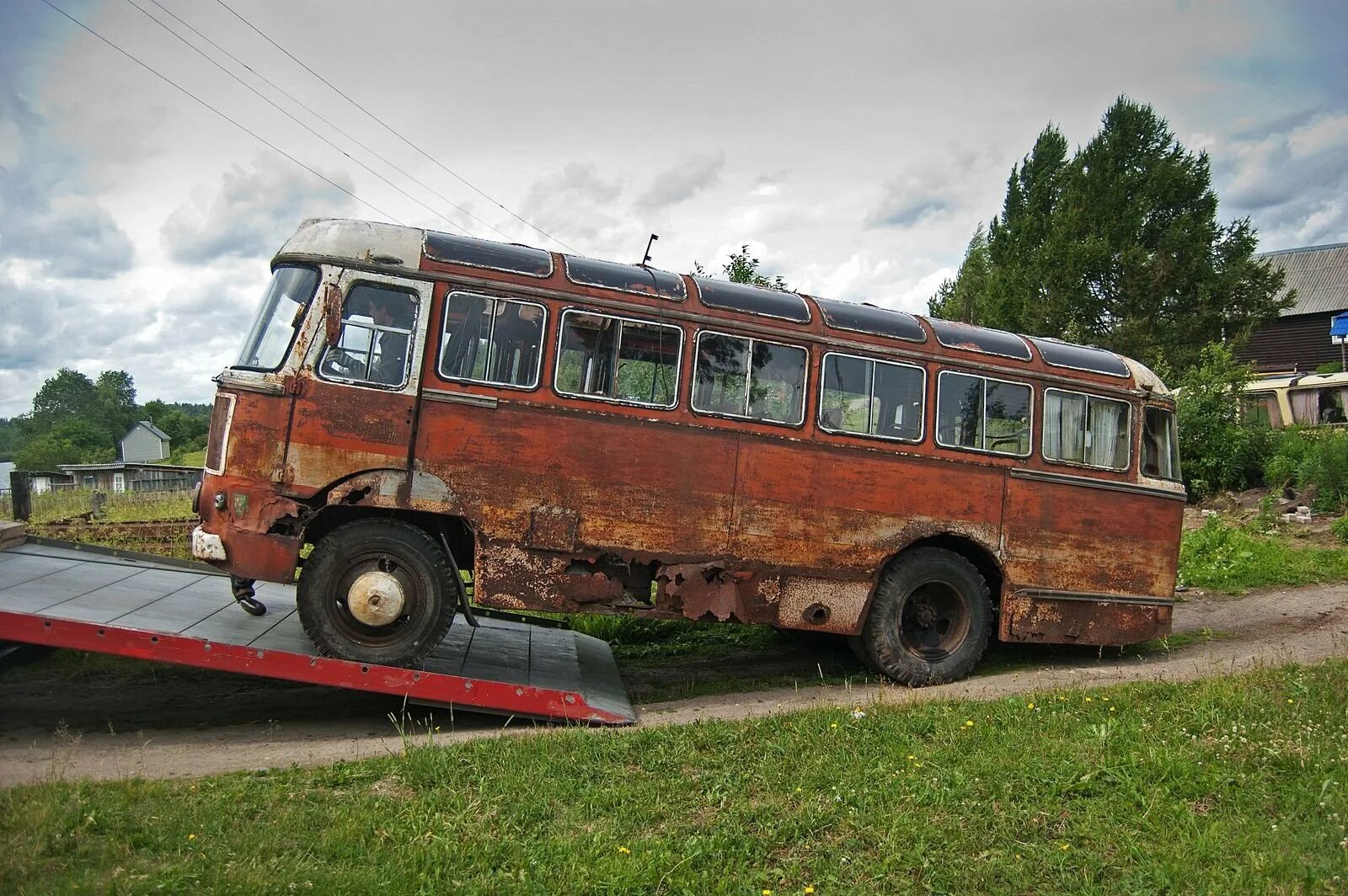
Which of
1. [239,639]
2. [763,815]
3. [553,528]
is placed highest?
[553,528]

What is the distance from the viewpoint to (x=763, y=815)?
5.02 m

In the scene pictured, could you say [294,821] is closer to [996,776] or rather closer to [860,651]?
[996,776]

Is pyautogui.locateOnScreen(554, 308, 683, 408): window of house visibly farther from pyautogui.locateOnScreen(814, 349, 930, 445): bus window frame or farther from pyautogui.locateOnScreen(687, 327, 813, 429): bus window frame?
pyautogui.locateOnScreen(814, 349, 930, 445): bus window frame

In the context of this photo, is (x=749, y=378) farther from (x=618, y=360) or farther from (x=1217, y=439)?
(x=1217, y=439)

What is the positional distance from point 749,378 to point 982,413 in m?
2.32

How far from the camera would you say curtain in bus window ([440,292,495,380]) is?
717 cm

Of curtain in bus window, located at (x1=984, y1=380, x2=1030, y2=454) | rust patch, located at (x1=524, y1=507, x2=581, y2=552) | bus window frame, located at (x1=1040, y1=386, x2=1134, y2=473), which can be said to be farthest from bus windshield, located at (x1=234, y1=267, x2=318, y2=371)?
bus window frame, located at (x1=1040, y1=386, x2=1134, y2=473)

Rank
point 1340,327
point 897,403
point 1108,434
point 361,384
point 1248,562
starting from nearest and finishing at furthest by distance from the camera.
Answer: point 361,384, point 897,403, point 1108,434, point 1248,562, point 1340,327

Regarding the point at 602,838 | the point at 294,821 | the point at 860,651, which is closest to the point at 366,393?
the point at 294,821

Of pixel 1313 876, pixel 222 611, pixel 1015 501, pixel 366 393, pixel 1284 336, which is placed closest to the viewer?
pixel 1313 876

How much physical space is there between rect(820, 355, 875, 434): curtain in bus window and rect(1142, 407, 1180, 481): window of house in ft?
10.1

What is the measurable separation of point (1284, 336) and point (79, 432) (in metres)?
72.4

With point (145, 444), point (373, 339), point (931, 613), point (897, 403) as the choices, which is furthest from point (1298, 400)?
point (145, 444)

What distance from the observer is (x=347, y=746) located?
245 inches
